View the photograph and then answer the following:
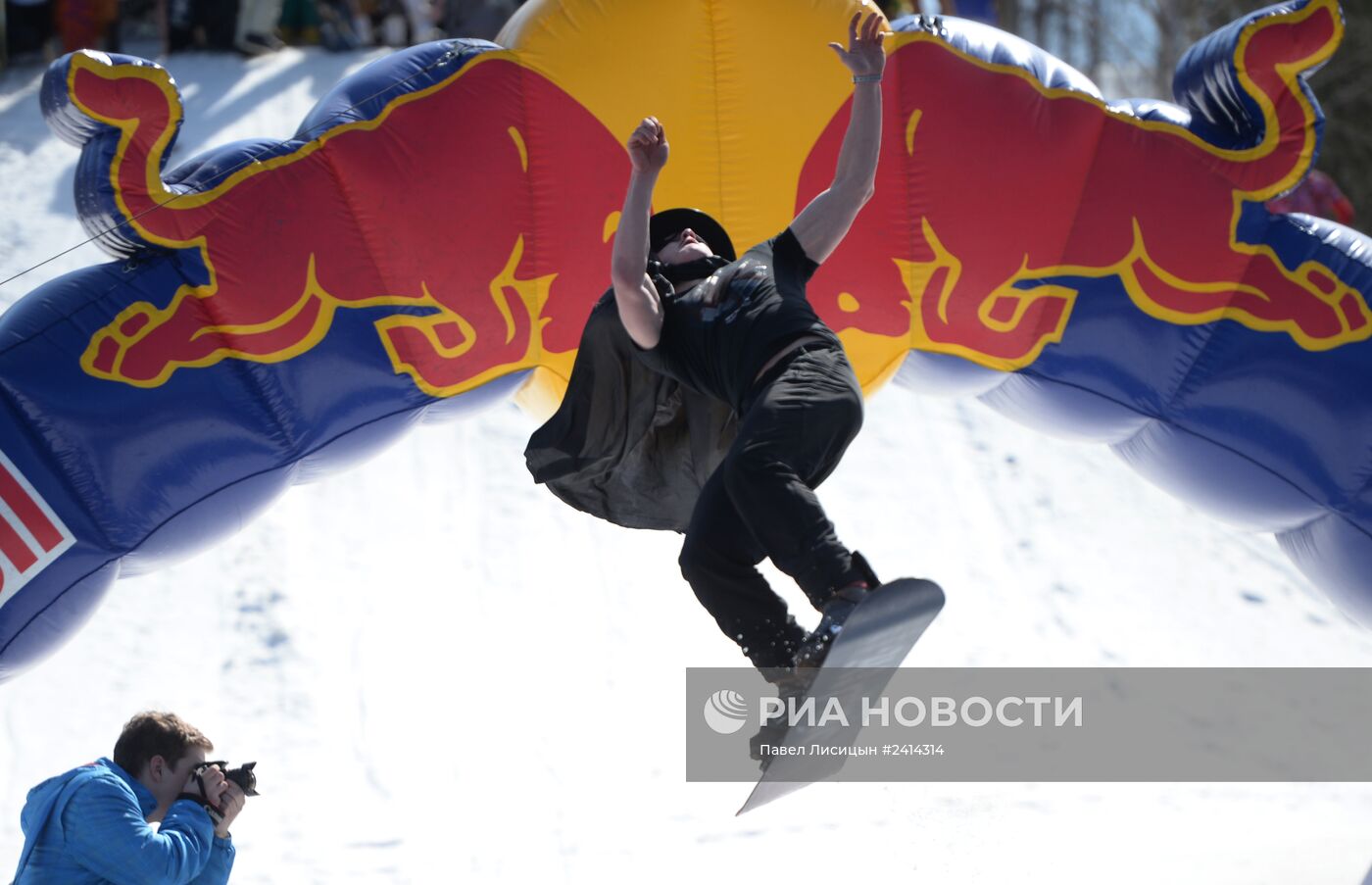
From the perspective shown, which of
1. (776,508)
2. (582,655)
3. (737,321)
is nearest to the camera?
(776,508)

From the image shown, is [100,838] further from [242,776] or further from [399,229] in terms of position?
[399,229]

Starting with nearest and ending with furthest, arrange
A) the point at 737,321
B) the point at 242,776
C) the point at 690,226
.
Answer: the point at 242,776, the point at 737,321, the point at 690,226

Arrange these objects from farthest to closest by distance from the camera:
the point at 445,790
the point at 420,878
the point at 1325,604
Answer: the point at 1325,604, the point at 445,790, the point at 420,878

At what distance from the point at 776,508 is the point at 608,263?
1475 millimetres

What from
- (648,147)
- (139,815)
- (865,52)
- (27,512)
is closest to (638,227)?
(648,147)

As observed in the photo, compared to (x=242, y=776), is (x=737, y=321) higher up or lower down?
Result: higher up

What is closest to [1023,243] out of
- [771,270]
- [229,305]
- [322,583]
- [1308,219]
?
[1308,219]

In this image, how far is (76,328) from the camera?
3.98 m

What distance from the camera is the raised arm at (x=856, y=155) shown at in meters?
3.56

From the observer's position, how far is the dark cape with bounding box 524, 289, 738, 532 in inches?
155

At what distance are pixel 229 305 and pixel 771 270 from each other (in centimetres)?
141

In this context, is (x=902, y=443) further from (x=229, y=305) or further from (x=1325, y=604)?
(x=229, y=305)

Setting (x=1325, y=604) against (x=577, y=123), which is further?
(x=1325, y=604)

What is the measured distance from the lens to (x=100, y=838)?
3168 millimetres
